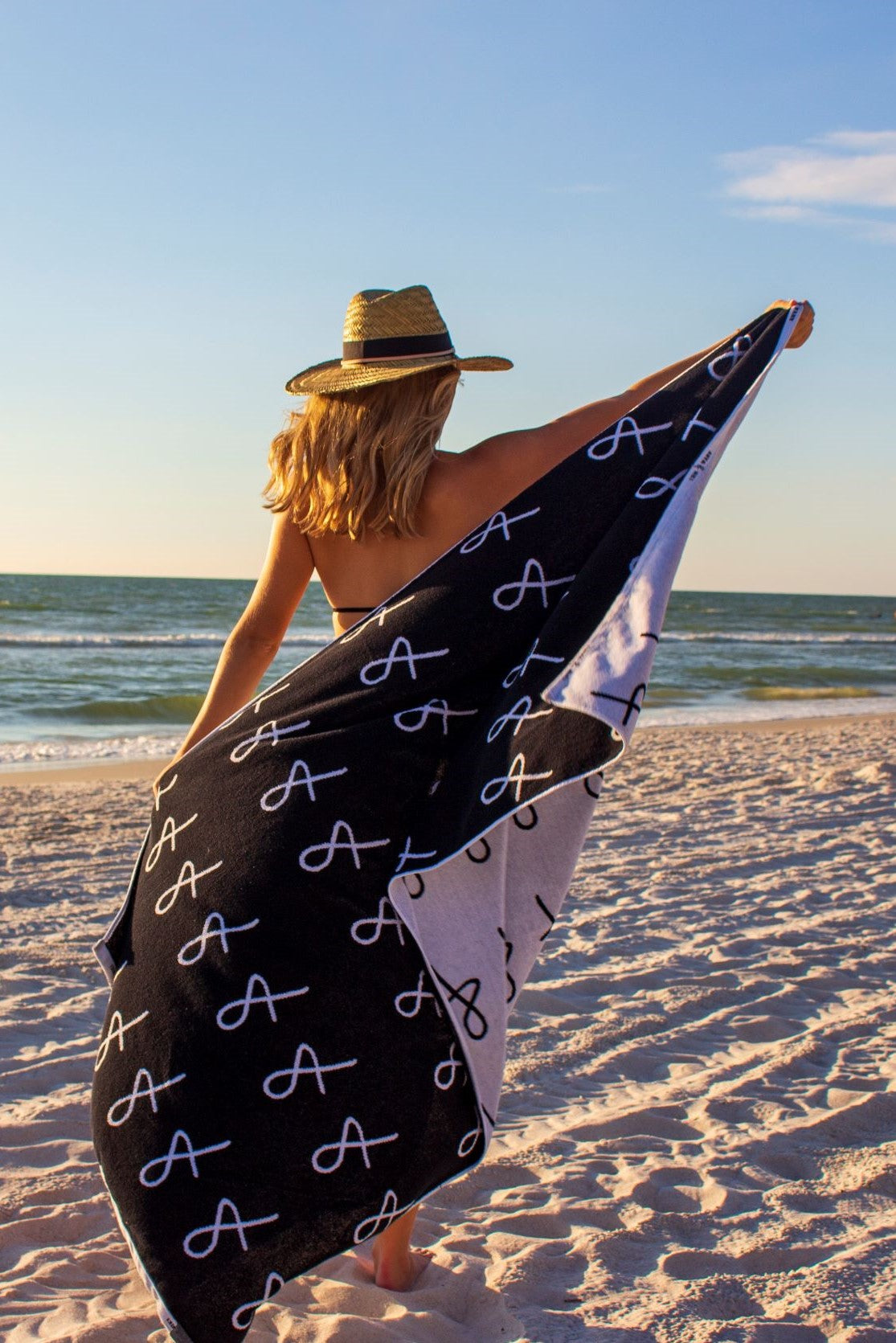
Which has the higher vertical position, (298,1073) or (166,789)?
(166,789)

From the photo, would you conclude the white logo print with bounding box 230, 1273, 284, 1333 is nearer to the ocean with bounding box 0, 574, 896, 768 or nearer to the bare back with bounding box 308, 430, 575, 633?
the bare back with bounding box 308, 430, 575, 633

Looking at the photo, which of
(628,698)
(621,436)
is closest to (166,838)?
(628,698)

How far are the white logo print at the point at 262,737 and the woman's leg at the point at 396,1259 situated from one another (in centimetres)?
96

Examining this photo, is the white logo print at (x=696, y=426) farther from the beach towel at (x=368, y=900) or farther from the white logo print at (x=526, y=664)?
the white logo print at (x=526, y=664)

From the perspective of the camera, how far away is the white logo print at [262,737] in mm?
1831

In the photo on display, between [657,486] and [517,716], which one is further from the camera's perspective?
[657,486]

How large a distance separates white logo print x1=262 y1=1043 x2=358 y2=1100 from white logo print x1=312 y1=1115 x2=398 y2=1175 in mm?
69

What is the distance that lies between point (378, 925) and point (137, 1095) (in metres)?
0.45

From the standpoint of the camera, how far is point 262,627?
81.8 inches

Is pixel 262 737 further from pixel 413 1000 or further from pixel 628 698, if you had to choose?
pixel 628 698

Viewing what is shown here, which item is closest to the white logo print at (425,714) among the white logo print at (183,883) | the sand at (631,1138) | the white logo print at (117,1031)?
the white logo print at (183,883)

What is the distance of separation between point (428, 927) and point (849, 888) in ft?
12.8

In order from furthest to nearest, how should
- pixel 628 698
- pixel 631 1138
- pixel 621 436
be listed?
1. pixel 631 1138
2. pixel 621 436
3. pixel 628 698

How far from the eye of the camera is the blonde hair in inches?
75.1
